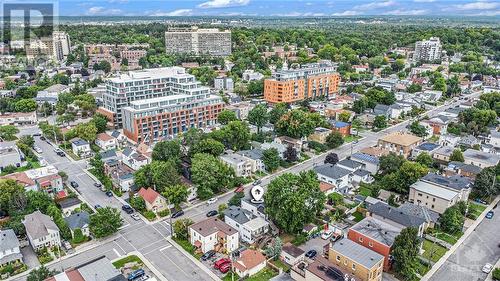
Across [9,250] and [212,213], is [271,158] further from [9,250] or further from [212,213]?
[9,250]

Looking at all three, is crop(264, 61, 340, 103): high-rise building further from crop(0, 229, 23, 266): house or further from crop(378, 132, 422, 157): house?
crop(0, 229, 23, 266): house

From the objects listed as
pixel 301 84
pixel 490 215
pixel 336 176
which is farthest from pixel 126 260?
pixel 301 84

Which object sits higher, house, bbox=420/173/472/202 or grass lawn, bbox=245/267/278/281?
house, bbox=420/173/472/202

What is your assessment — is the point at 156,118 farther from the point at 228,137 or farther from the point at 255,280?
the point at 255,280

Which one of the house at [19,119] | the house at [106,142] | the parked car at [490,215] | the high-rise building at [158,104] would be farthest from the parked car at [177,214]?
the house at [19,119]

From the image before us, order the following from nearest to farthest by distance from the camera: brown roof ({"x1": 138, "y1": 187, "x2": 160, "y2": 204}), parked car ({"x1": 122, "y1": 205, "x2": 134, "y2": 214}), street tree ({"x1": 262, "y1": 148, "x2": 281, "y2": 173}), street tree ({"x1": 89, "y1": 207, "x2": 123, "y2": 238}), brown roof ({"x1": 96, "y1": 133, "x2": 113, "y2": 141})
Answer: street tree ({"x1": 89, "y1": 207, "x2": 123, "y2": 238}), brown roof ({"x1": 138, "y1": 187, "x2": 160, "y2": 204}), parked car ({"x1": 122, "y1": 205, "x2": 134, "y2": 214}), street tree ({"x1": 262, "y1": 148, "x2": 281, "y2": 173}), brown roof ({"x1": 96, "y1": 133, "x2": 113, "y2": 141})

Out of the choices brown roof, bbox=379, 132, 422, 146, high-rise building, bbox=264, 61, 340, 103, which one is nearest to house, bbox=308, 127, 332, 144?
brown roof, bbox=379, 132, 422, 146

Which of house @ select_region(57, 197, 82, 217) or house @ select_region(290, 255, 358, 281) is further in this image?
house @ select_region(57, 197, 82, 217)

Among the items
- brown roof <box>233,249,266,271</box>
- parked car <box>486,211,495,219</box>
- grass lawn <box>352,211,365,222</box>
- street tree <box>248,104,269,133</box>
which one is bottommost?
brown roof <box>233,249,266,271</box>
